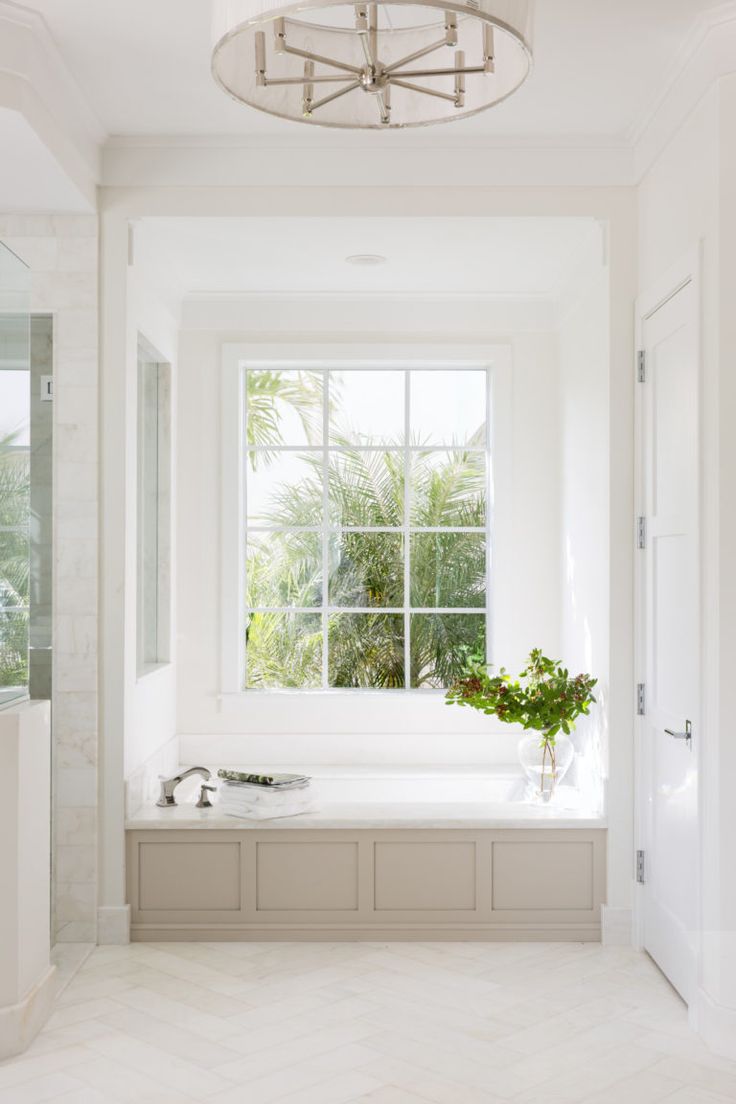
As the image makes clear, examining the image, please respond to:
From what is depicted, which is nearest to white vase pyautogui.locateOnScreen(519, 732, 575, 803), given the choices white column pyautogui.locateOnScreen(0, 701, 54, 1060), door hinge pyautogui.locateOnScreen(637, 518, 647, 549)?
door hinge pyautogui.locateOnScreen(637, 518, 647, 549)

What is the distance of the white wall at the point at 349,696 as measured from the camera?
4.96 meters

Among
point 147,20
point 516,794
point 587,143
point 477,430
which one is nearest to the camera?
point 147,20

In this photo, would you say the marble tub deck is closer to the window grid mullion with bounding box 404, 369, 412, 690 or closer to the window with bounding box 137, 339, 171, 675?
the window with bounding box 137, 339, 171, 675

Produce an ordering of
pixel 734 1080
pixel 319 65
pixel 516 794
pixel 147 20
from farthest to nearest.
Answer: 1. pixel 516 794
2. pixel 147 20
3. pixel 734 1080
4. pixel 319 65

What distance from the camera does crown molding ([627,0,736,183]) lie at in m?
2.89

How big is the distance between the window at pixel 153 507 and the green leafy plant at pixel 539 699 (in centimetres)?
134

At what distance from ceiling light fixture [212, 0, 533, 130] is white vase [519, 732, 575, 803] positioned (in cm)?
240

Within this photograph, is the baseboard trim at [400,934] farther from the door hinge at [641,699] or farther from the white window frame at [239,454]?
the white window frame at [239,454]

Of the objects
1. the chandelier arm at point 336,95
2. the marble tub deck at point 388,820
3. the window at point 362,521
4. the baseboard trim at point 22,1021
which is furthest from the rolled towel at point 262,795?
the chandelier arm at point 336,95

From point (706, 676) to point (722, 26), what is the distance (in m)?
1.73

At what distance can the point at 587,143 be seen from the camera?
370 cm

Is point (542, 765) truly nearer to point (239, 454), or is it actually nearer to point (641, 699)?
point (641, 699)

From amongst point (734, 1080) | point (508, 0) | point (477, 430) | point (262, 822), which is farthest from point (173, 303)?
point (734, 1080)

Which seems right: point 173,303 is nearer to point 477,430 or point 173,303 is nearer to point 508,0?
point 477,430
